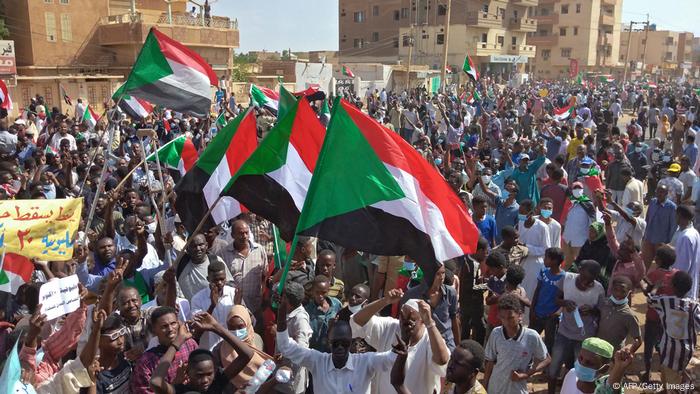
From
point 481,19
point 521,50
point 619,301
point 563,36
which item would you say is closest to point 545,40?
point 563,36

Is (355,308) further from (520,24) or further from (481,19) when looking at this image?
(520,24)

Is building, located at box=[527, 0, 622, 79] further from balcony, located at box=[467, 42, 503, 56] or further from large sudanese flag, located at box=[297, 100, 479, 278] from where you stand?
large sudanese flag, located at box=[297, 100, 479, 278]

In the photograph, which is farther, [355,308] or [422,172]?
[355,308]

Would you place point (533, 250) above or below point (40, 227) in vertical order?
below

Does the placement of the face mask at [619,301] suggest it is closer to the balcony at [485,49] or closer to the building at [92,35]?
the building at [92,35]

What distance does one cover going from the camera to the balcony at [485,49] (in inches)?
2144

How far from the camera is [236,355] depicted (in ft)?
13.2

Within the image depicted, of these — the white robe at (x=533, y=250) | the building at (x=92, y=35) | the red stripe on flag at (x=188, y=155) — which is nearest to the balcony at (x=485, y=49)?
the building at (x=92, y=35)

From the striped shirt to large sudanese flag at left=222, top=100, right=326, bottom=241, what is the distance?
10.1 feet

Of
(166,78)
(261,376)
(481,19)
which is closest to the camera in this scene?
(261,376)

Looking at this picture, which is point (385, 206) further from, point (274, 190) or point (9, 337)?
point (9, 337)

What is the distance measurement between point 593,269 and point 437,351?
6.18 feet

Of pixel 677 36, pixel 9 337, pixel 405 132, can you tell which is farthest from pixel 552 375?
pixel 677 36

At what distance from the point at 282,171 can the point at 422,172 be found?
3.60ft
